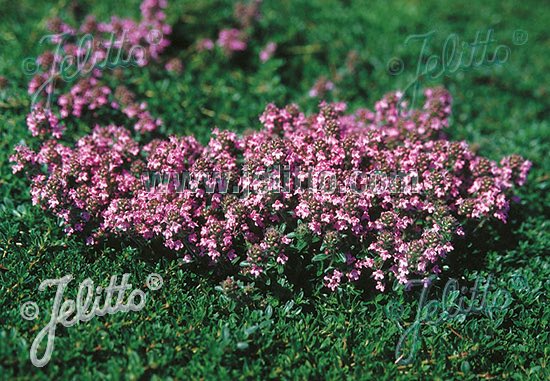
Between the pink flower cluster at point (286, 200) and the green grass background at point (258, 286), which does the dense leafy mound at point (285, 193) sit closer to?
the pink flower cluster at point (286, 200)

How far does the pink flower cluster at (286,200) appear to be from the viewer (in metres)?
3.12

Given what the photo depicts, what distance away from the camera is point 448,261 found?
350cm

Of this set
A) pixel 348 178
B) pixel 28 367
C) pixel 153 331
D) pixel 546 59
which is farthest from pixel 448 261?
pixel 546 59

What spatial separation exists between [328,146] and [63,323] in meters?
1.61

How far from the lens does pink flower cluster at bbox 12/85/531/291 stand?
10.2 feet

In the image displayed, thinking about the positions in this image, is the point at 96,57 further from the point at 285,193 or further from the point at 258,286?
the point at 258,286

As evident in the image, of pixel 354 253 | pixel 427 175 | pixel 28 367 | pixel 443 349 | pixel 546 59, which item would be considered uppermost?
pixel 546 59

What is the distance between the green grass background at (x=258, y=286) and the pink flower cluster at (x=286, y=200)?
7.2 inches

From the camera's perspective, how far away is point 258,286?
332 centimetres

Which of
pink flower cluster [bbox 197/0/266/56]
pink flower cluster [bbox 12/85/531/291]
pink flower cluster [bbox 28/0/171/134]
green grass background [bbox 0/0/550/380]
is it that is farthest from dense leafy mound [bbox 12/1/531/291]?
pink flower cluster [bbox 197/0/266/56]

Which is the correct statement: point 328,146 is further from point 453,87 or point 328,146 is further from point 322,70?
point 453,87

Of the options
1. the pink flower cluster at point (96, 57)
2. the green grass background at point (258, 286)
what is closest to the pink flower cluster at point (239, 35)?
the green grass background at point (258, 286)

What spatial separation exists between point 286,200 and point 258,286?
0.49 m

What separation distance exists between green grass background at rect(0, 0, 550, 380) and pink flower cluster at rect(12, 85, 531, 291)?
18 cm
